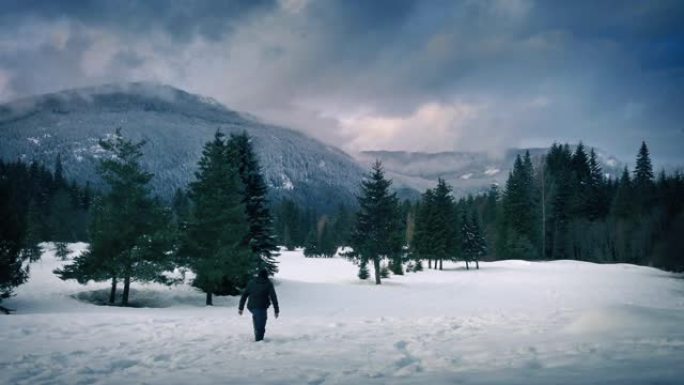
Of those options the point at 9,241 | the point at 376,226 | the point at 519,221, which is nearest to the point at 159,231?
the point at 9,241

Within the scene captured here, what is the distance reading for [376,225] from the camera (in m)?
43.0

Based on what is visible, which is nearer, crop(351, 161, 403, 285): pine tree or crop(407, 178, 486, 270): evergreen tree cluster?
crop(351, 161, 403, 285): pine tree

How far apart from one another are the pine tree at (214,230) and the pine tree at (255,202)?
4.43m

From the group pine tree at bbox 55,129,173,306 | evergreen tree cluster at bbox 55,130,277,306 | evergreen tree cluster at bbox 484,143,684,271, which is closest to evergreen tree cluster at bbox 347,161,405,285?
evergreen tree cluster at bbox 55,130,277,306

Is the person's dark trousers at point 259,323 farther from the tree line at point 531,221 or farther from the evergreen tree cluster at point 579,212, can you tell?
the evergreen tree cluster at point 579,212

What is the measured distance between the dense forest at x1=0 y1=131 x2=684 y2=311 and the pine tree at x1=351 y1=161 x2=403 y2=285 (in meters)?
0.10

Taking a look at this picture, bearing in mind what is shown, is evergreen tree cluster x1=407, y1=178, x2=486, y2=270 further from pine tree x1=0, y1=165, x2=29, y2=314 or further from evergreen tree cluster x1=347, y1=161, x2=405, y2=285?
pine tree x1=0, y1=165, x2=29, y2=314

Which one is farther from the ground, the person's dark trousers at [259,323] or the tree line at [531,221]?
the tree line at [531,221]

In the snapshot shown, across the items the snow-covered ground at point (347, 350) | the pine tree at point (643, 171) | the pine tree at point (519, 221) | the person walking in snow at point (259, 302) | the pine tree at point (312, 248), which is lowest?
the snow-covered ground at point (347, 350)

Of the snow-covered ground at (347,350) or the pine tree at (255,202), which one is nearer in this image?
the snow-covered ground at (347,350)

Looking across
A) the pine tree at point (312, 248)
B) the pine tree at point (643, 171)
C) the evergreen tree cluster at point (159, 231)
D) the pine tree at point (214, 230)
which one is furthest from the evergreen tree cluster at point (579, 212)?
the evergreen tree cluster at point (159, 231)

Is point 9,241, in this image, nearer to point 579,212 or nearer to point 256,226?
point 256,226

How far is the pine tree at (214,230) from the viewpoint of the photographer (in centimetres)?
2706

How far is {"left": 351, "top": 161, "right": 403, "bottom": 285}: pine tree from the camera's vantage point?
42.2 metres
